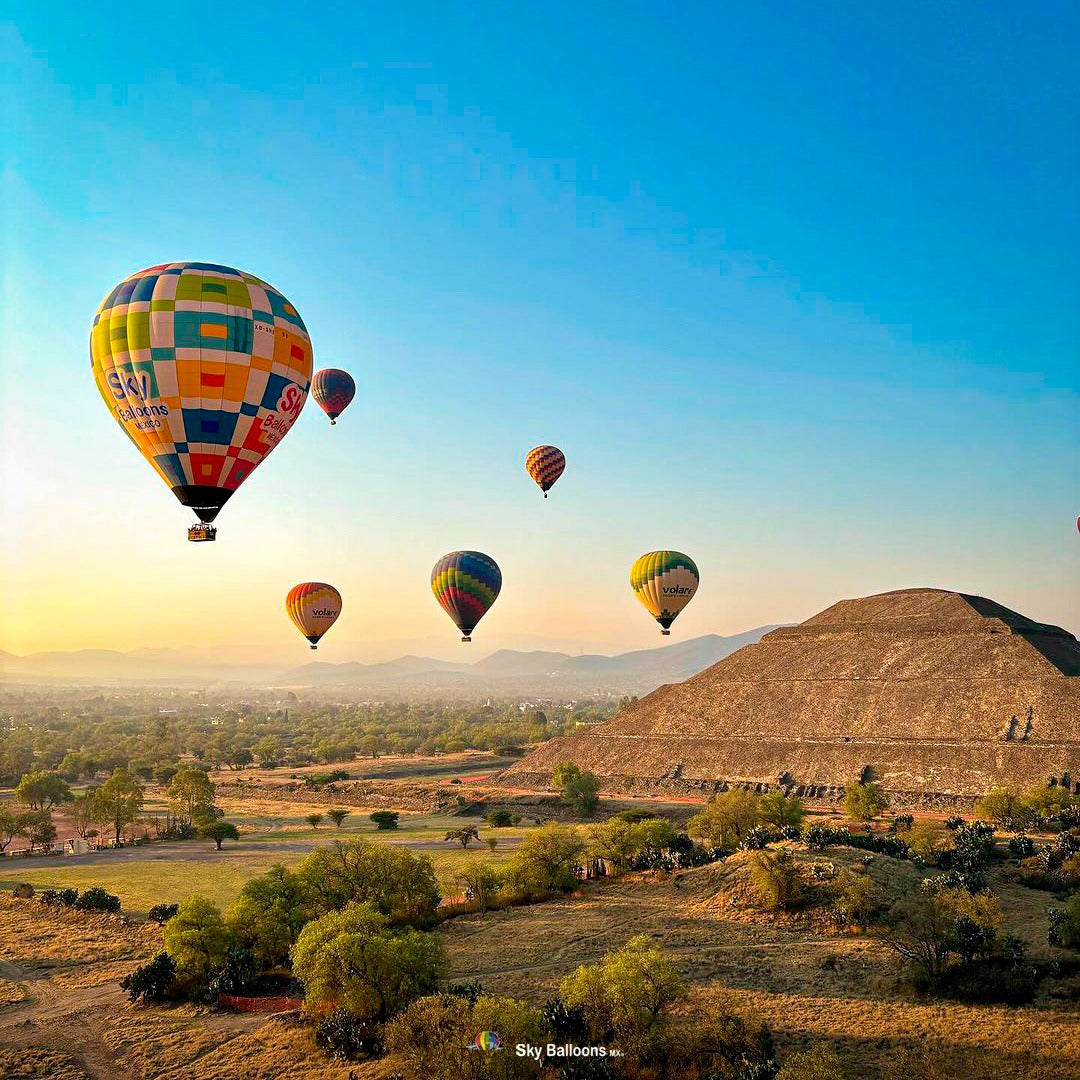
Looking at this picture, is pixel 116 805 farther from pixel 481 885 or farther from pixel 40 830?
pixel 481 885

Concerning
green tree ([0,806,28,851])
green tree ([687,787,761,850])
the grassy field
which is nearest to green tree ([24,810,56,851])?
green tree ([0,806,28,851])

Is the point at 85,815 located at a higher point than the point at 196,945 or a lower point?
lower

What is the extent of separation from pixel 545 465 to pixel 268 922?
179 feet

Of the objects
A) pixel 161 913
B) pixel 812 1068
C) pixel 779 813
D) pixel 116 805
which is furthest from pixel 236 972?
pixel 116 805

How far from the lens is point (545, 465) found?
81062 millimetres

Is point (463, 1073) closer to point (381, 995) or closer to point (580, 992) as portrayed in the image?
point (580, 992)

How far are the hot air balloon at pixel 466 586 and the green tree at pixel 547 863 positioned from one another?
28034 millimetres

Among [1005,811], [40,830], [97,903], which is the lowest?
[40,830]

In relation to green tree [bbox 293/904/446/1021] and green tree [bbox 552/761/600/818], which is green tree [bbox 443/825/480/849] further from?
green tree [bbox 293/904/446/1021]

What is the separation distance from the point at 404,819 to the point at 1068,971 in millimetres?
61593

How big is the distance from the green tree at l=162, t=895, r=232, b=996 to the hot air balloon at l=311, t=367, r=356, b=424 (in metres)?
47.2

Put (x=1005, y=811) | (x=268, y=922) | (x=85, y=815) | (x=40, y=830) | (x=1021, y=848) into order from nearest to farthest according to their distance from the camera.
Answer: (x=268, y=922)
(x=1021, y=848)
(x=1005, y=811)
(x=40, y=830)
(x=85, y=815)

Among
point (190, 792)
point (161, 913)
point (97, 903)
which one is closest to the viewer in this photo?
point (161, 913)

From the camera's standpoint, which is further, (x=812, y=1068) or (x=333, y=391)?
(x=333, y=391)
